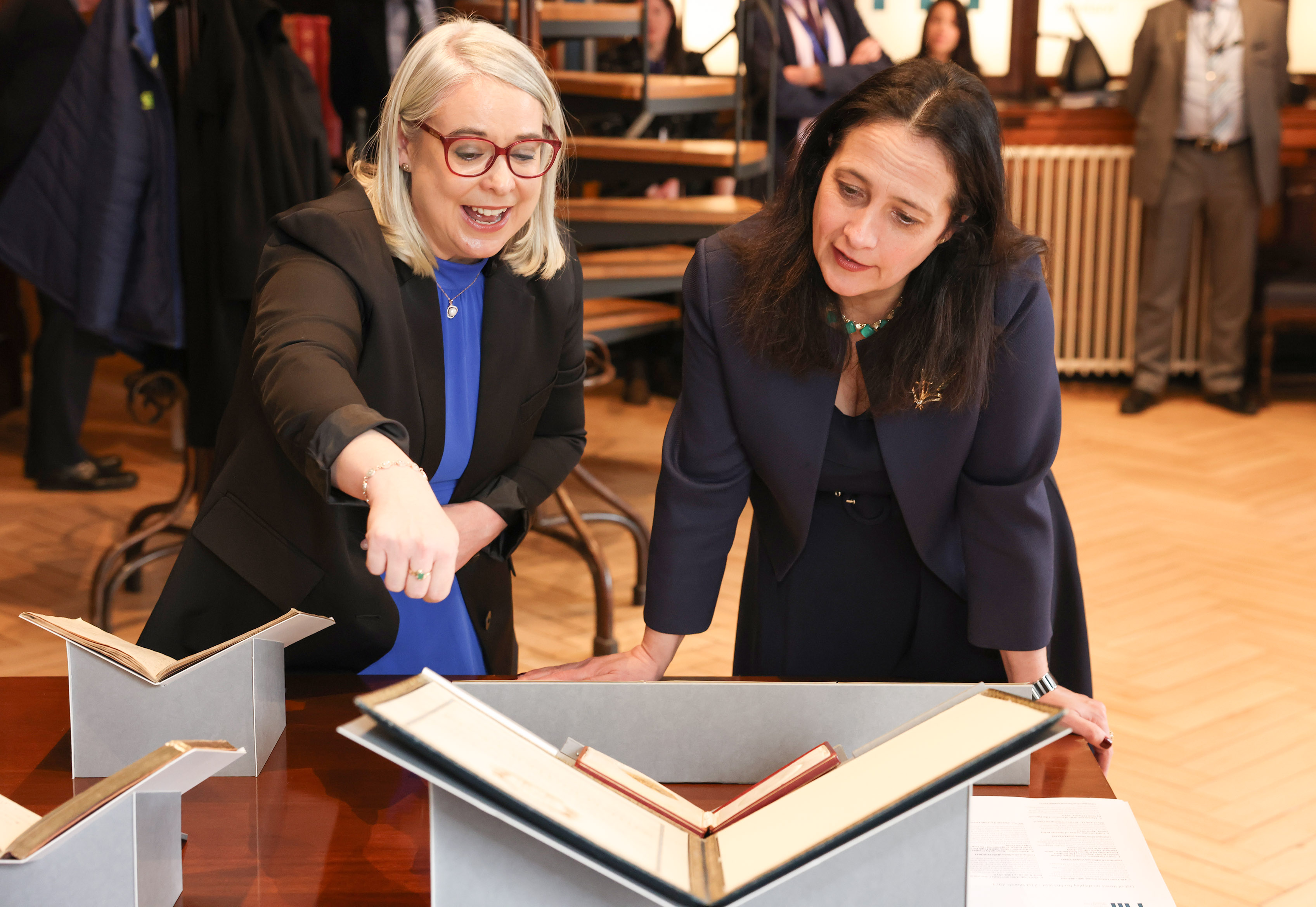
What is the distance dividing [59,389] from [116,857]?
12.0ft

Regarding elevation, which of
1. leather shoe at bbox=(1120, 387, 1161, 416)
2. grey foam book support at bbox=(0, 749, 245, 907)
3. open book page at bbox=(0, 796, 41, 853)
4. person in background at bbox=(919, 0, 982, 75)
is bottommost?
leather shoe at bbox=(1120, 387, 1161, 416)

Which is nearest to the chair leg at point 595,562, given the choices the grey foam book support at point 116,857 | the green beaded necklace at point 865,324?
the green beaded necklace at point 865,324

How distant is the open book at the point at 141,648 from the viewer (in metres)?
1.05

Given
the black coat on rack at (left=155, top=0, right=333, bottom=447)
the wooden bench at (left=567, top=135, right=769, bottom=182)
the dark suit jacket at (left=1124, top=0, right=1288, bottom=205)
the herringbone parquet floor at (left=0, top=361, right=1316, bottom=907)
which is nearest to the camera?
the herringbone parquet floor at (left=0, top=361, right=1316, bottom=907)

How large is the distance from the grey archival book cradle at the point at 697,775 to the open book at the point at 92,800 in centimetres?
17

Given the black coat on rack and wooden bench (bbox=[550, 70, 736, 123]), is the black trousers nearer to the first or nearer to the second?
the black coat on rack

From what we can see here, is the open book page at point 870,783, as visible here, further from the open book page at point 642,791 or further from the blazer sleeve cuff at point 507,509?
the blazer sleeve cuff at point 507,509

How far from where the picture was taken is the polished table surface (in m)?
0.95

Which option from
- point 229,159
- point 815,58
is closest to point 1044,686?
point 229,159

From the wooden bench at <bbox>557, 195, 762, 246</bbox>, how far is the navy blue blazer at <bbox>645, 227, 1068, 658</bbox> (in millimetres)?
2354

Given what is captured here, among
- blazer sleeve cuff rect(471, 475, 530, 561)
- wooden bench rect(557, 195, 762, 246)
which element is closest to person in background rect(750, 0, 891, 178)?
wooden bench rect(557, 195, 762, 246)

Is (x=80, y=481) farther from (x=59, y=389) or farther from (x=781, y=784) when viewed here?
(x=781, y=784)

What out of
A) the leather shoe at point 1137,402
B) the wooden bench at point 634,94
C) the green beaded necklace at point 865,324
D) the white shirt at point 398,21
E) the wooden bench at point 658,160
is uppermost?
the white shirt at point 398,21

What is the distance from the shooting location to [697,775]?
1077 mm
